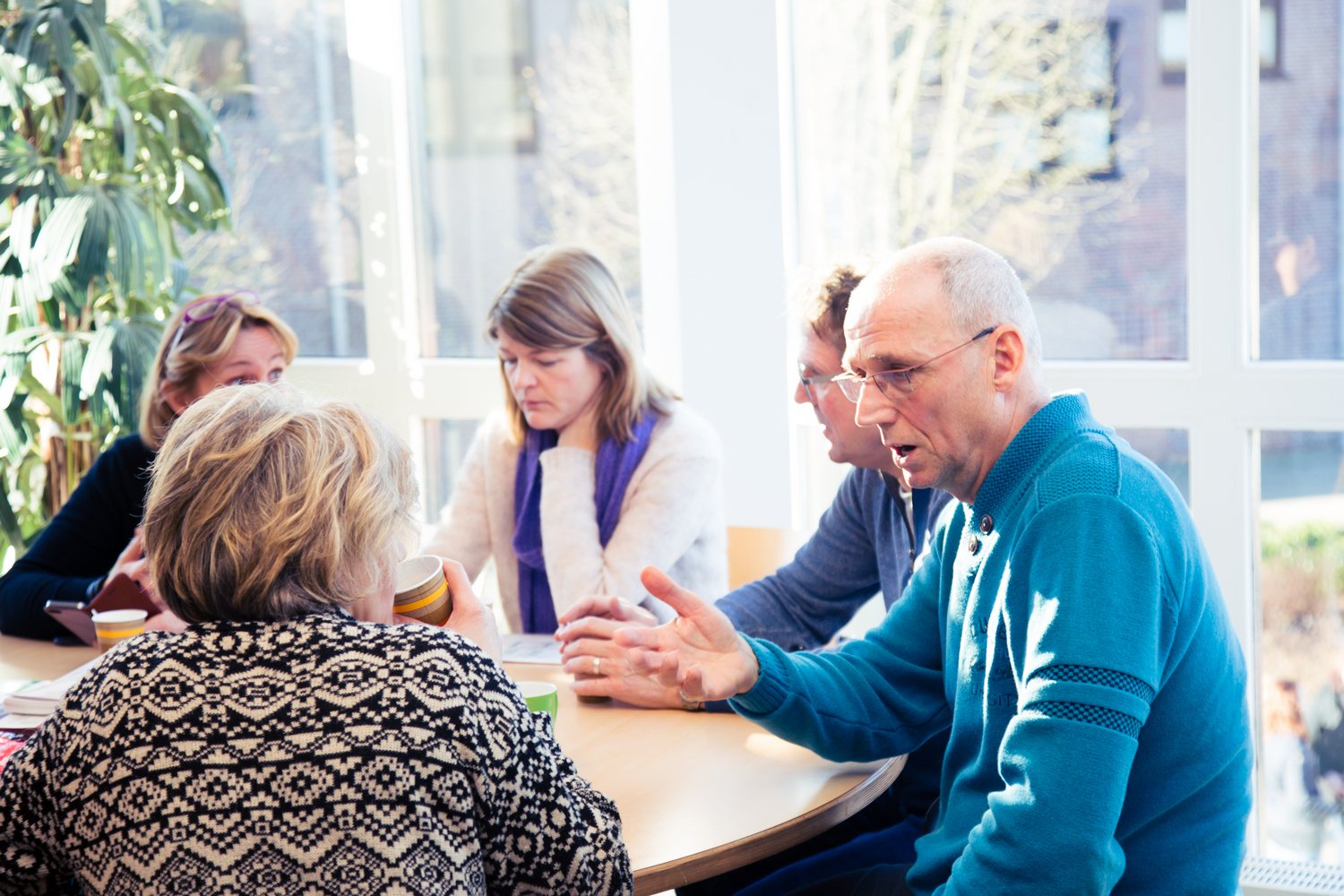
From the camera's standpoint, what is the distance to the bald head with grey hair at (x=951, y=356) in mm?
1322

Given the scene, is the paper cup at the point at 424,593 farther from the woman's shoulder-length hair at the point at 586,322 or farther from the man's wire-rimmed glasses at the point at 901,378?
the woman's shoulder-length hair at the point at 586,322

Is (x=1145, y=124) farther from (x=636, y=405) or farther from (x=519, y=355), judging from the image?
(x=519, y=355)

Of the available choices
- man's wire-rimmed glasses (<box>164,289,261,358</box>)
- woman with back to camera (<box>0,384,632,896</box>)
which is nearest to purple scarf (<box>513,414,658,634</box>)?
man's wire-rimmed glasses (<box>164,289,261,358</box>)

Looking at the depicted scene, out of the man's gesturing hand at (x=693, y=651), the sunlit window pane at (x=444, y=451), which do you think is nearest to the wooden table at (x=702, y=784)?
the man's gesturing hand at (x=693, y=651)

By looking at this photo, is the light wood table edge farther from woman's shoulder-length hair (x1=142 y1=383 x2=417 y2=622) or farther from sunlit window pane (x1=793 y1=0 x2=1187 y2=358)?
sunlit window pane (x1=793 y1=0 x2=1187 y2=358)

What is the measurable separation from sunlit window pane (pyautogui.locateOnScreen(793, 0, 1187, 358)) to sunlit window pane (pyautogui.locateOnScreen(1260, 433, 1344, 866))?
40cm

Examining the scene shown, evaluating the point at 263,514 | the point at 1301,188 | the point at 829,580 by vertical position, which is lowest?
the point at 829,580

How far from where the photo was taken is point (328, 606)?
43.2 inches

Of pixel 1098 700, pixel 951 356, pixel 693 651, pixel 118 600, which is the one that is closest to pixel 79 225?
pixel 118 600

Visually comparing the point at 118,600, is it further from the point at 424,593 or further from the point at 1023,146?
the point at 1023,146

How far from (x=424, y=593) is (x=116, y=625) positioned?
68 centimetres

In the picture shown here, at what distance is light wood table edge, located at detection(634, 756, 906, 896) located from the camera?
1215mm

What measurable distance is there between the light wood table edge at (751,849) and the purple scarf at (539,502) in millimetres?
1049

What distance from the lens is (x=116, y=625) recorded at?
1.79 metres
